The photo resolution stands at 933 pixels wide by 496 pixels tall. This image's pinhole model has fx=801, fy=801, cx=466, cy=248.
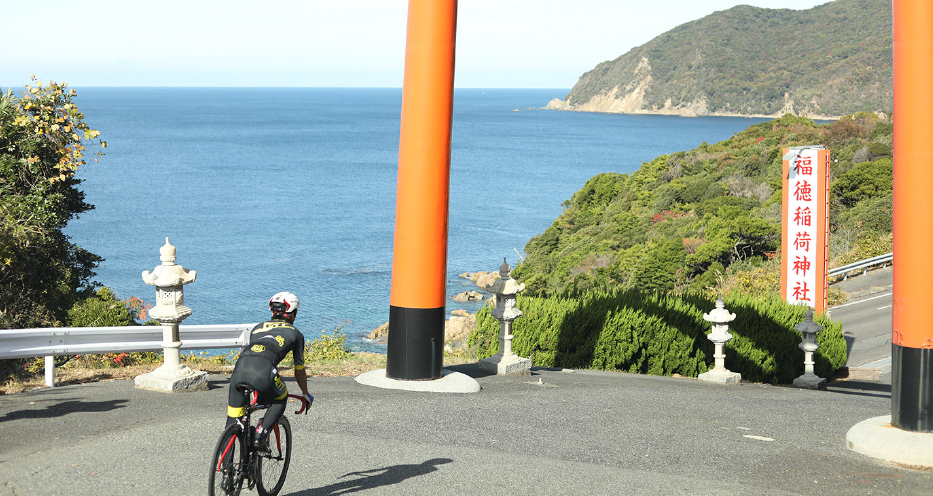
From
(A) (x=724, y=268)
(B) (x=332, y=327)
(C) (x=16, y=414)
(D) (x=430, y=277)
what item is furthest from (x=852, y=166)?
(C) (x=16, y=414)

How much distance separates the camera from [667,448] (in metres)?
7.77

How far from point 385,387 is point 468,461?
11.0 feet

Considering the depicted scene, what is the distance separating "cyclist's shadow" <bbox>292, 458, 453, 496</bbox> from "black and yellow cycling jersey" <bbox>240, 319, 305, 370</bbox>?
0.97 metres

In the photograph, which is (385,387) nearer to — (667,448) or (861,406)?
(667,448)

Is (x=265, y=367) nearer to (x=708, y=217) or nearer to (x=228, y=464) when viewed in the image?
(x=228, y=464)

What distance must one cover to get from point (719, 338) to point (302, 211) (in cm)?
7195

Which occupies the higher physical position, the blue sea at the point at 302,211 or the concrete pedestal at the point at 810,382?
the blue sea at the point at 302,211

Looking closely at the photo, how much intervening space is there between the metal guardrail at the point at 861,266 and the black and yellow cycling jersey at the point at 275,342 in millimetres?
28416

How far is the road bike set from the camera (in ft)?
17.4

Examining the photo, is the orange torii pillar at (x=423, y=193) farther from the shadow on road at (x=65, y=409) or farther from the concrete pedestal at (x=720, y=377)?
the concrete pedestal at (x=720, y=377)

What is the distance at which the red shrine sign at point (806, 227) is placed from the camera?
60.5 feet

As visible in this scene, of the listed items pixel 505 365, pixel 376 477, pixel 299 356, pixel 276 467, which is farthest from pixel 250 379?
pixel 505 365

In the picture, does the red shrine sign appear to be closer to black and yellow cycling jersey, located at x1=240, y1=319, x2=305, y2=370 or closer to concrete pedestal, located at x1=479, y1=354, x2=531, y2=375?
concrete pedestal, located at x1=479, y1=354, x2=531, y2=375

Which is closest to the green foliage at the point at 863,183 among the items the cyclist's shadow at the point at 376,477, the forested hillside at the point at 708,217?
the forested hillside at the point at 708,217
